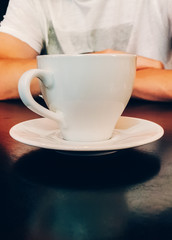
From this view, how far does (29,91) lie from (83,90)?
0.06 meters

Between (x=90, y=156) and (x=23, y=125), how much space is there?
0.44 ft

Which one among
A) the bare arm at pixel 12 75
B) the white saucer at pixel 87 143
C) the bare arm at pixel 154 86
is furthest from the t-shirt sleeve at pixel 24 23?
the white saucer at pixel 87 143

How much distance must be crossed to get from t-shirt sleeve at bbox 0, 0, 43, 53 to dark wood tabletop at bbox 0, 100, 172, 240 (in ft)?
3.32

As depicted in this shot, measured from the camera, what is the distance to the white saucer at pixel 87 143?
0.31 metres

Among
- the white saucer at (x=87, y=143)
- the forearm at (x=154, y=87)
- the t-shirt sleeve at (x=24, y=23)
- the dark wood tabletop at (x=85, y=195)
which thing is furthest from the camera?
the t-shirt sleeve at (x=24, y=23)

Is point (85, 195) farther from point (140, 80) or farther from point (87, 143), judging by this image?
point (140, 80)

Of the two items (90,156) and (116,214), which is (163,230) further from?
(90,156)

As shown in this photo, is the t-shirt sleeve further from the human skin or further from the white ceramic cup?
the white ceramic cup

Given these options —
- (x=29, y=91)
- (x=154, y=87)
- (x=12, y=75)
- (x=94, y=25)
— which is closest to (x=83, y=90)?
(x=29, y=91)

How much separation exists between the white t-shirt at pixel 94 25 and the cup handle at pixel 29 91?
38.9 inches

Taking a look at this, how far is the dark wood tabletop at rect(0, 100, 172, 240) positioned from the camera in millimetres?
184

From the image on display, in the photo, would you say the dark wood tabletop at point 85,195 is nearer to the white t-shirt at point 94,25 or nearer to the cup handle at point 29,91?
the cup handle at point 29,91

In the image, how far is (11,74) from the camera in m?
0.85

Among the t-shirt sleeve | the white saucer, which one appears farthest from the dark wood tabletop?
the t-shirt sleeve
